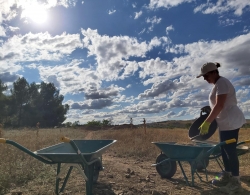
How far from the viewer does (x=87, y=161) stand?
296 cm

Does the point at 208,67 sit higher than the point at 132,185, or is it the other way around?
the point at 208,67

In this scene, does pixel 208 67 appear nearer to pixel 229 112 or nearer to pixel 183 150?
pixel 229 112

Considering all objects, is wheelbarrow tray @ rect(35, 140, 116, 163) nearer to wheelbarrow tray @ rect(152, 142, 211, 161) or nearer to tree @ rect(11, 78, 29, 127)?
wheelbarrow tray @ rect(152, 142, 211, 161)

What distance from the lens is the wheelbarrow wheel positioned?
15.1 ft

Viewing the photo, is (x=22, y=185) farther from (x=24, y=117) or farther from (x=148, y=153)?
(x=24, y=117)

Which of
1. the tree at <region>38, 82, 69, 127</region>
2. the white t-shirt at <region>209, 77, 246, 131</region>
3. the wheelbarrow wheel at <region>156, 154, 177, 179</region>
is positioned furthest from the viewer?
the tree at <region>38, 82, 69, 127</region>

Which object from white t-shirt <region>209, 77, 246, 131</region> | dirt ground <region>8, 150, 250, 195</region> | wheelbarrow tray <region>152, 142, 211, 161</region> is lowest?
dirt ground <region>8, 150, 250, 195</region>

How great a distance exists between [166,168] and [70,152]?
1814 millimetres

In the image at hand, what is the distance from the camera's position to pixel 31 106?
3375 cm

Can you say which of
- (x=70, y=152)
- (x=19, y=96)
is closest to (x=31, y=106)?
(x=19, y=96)

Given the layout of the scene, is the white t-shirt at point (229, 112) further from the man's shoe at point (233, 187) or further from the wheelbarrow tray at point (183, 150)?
the man's shoe at point (233, 187)

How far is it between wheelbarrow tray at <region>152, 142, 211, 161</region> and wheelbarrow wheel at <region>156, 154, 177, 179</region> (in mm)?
562

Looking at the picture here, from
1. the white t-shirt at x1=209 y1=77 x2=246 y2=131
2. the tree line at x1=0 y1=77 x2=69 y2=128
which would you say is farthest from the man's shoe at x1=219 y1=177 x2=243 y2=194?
the tree line at x1=0 y1=77 x2=69 y2=128

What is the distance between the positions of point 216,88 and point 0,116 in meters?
30.2
